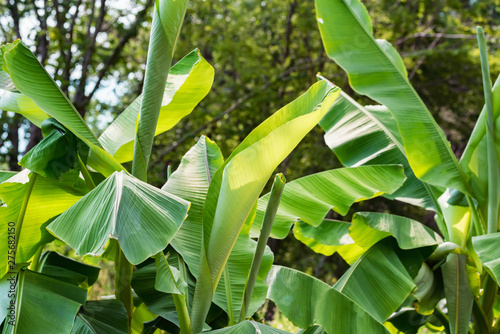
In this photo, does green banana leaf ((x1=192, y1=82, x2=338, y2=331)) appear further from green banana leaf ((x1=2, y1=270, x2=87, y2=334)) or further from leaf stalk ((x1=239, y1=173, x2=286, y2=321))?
green banana leaf ((x1=2, y1=270, x2=87, y2=334))

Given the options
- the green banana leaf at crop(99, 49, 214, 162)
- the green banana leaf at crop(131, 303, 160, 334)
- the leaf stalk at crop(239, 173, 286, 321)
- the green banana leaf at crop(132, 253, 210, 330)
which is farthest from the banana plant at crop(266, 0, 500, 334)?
the green banana leaf at crop(131, 303, 160, 334)

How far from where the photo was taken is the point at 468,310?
93.0 inches

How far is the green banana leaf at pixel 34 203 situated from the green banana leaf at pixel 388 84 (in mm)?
1471

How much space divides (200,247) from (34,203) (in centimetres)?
63

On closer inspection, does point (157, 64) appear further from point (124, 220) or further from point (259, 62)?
point (259, 62)

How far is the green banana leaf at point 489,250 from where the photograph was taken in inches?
72.5

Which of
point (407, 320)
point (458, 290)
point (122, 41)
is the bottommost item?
point (407, 320)

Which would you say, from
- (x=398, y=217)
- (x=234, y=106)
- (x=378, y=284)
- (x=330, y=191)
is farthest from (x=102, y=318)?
(x=234, y=106)

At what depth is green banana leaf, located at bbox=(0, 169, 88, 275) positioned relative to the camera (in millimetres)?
1779

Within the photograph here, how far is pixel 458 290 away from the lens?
2.36 meters

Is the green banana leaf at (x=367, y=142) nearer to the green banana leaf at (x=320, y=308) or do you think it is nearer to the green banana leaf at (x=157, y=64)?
the green banana leaf at (x=320, y=308)

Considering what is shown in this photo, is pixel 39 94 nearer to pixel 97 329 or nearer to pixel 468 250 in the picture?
pixel 97 329

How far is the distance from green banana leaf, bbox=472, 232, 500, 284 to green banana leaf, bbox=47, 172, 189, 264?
1165mm

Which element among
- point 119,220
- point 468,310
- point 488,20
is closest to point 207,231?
point 119,220
